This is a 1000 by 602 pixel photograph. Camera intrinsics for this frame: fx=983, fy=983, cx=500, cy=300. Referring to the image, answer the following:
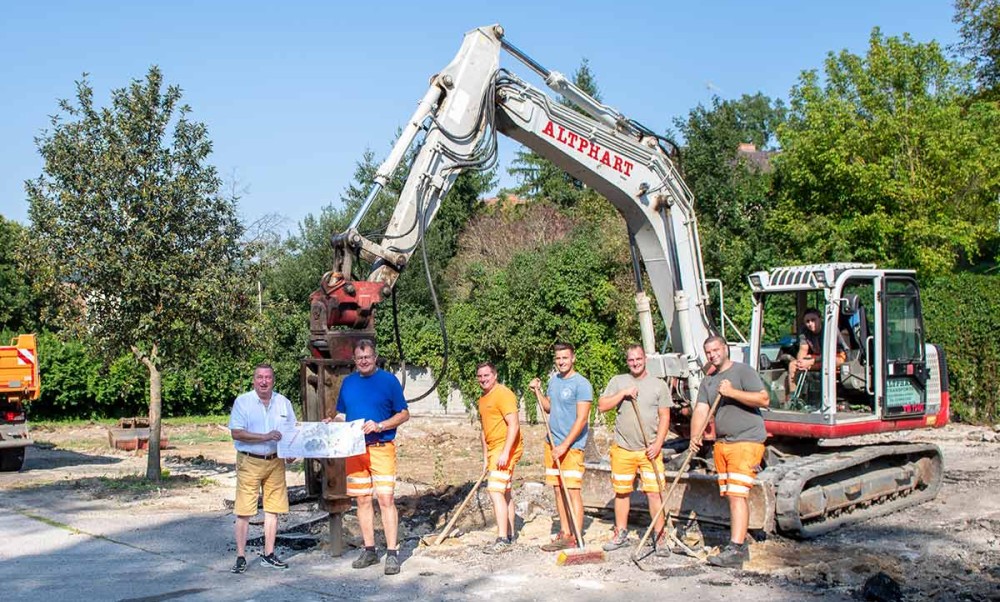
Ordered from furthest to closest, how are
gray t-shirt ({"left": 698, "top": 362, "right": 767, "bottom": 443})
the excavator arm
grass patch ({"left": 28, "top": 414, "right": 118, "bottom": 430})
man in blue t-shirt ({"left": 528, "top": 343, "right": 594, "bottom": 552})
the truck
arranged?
grass patch ({"left": 28, "top": 414, "right": 118, "bottom": 430}) < the truck < man in blue t-shirt ({"left": 528, "top": 343, "right": 594, "bottom": 552}) < the excavator arm < gray t-shirt ({"left": 698, "top": 362, "right": 767, "bottom": 443})

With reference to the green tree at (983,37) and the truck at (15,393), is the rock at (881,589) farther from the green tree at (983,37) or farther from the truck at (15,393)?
the green tree at (983,37)

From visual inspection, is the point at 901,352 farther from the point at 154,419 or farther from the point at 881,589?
the point at 154,419

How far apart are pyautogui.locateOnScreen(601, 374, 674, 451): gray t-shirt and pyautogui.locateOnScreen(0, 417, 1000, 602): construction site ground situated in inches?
39.0

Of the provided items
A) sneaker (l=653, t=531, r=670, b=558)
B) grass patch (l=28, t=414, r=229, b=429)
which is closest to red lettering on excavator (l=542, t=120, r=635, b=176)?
sneaker (l=653, t=531, r=670, b=558)

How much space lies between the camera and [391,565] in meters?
7.94

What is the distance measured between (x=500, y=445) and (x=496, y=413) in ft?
0.96

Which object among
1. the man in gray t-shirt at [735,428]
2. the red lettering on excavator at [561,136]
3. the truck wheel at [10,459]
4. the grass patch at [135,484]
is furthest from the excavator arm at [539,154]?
the truck wheel at [10,459]

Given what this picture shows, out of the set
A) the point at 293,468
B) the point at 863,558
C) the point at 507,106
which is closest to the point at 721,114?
the point at 293,468

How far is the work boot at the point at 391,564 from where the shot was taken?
26.0ft

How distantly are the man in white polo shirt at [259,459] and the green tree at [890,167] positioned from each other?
17.7 m

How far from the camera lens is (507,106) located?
9.73 m

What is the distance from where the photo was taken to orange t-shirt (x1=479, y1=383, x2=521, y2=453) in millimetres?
8992

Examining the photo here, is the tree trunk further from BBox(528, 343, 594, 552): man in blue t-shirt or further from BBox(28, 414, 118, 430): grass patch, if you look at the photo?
BBox(28, 414, 118, 430): grass patch

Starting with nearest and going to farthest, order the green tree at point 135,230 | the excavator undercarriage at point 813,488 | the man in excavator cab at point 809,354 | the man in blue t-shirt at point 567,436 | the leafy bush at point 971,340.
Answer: the man in blue t-shirt at point 567,436, the excavator undercarriage at point 813,488, the man in excavator cab at point 809,354, the green tree at point 135,230, the leafy bush at point 971,340
